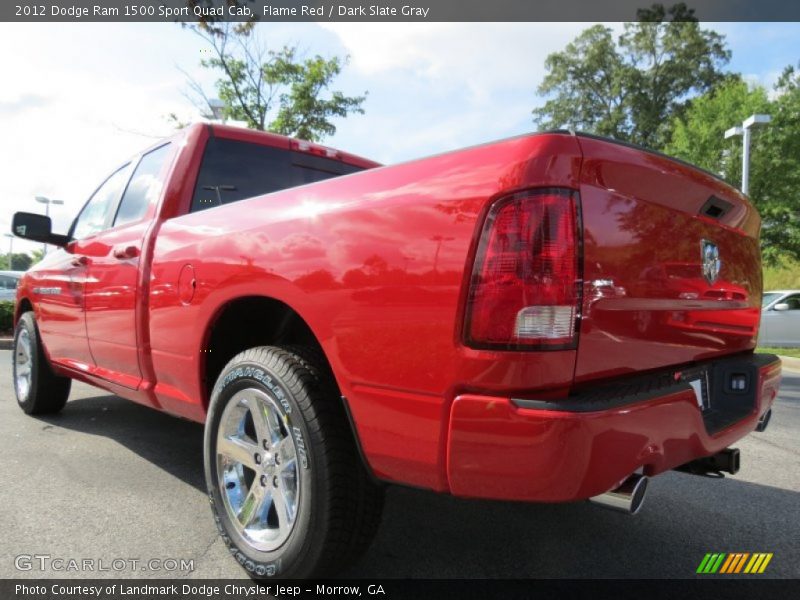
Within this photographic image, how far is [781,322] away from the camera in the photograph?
43.2 ft

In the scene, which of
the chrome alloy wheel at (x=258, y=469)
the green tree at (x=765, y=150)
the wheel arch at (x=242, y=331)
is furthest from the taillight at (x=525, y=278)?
the green tree at (x=765, y=150)

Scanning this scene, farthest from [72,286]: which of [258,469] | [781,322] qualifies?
[781,322]

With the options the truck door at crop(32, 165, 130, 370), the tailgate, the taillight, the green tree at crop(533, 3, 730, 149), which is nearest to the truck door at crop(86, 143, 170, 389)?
the truck door at crop(32, 165, 130, 370)

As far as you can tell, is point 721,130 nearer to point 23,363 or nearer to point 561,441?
point 23,363

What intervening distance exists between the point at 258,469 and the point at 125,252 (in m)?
1.61

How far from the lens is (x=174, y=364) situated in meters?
2.71

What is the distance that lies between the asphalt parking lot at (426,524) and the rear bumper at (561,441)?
0.88 m

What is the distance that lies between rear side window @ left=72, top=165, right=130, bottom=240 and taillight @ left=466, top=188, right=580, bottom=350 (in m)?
3.09

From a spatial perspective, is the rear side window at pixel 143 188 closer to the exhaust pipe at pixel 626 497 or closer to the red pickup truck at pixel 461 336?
the red pickup truck at pixel 461 336

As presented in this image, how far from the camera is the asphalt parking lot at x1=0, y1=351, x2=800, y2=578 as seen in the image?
2.35 m

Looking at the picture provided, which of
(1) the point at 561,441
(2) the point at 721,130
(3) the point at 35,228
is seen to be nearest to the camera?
(1) the point at 561,441

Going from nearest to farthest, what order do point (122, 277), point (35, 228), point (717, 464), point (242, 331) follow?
point (717, 464) → point (242, 331) → point (122, 277) → point (35, 228)

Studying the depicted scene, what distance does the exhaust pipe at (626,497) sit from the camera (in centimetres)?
165

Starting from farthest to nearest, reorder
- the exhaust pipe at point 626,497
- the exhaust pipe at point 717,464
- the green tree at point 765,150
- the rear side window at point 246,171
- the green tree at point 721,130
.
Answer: the green tree at point 721,130
the green tree at point 765,150
the rear side window at point 246,171
the exhaust pipe at point 717,464
the exhaust pipe at point 626,497
